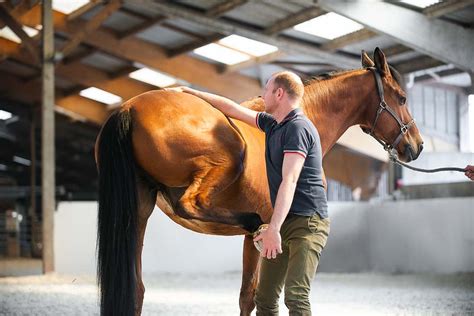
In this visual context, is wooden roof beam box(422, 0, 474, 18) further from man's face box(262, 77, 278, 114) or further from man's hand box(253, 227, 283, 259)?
man's hand box(253, 227, 283, 259)

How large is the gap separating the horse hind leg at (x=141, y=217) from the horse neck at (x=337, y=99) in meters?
1.12

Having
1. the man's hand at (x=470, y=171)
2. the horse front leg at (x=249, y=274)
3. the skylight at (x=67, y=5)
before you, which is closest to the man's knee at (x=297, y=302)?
the horse front leg at (x=249, y=274)

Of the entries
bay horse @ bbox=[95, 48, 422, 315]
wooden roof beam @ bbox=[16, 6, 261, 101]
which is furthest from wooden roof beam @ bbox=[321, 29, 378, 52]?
bay horse @ bbox=[95, 48, 422, 315]

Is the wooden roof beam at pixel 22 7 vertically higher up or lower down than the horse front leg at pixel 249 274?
higher up

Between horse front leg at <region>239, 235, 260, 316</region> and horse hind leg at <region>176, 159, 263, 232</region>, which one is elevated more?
horse hind leg at <region>176, 159, 263, 232</region>

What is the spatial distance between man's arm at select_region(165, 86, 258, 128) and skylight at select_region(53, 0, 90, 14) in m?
7.21

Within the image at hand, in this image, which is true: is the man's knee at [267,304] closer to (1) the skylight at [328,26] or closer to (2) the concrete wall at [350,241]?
(2) the concrete wall at [350,241]

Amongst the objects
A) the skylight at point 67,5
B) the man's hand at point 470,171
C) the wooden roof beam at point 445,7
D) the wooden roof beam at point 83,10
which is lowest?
the man's hand at point 470,171

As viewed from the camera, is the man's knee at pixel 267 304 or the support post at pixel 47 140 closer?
the man's knee at pixel 267 304

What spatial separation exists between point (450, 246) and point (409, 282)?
729 millimetres

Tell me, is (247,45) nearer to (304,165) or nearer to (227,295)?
(227,295)

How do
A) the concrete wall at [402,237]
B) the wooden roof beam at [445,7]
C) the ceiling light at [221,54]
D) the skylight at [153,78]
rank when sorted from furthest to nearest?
1. the skylight at [153,78]
2. the ceiling light at [221,54]
3. the concrete wall at [402,237]
4. the wooden roof beam at [445,7]

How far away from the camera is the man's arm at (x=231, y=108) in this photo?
3.66m

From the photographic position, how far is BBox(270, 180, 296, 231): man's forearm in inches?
114
